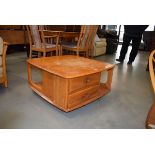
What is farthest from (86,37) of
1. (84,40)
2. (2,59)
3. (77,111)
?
(77,111)

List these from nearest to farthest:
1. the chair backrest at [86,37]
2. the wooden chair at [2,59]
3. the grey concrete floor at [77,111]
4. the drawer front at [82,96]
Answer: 1. the grey concrete floor at [77,111]
2. the drawer front at [82,96]
3. the wooden chair at [2,59]
4. the chair backrest at [86,37]

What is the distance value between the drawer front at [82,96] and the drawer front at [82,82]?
2.0 inches

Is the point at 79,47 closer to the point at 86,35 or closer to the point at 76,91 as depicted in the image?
the point at 86,35

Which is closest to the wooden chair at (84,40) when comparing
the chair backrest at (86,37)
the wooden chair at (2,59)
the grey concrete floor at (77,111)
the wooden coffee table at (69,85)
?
the chair backrest at (86,37)

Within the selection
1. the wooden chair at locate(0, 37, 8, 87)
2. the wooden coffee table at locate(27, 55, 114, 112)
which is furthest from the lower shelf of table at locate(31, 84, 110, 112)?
the wooden chair at locate(0, 37, 8, 87)

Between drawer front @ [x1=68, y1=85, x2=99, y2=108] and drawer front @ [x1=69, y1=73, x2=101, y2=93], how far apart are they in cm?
5

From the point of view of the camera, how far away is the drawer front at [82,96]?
1572 millimetres

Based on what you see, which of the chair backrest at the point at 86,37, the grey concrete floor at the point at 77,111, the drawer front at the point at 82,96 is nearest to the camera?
the grey concrete floor at the point at 77,111

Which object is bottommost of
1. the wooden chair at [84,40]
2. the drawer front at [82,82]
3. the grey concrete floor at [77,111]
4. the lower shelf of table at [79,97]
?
the grey concrete floor at [77,111]

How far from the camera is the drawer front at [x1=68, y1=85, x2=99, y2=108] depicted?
61.9 inches

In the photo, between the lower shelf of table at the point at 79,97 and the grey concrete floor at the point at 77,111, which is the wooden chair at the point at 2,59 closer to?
the grey concrete floor at the point at 77,111

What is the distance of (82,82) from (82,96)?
0.47 ft

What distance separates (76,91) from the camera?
1609 millimetres
